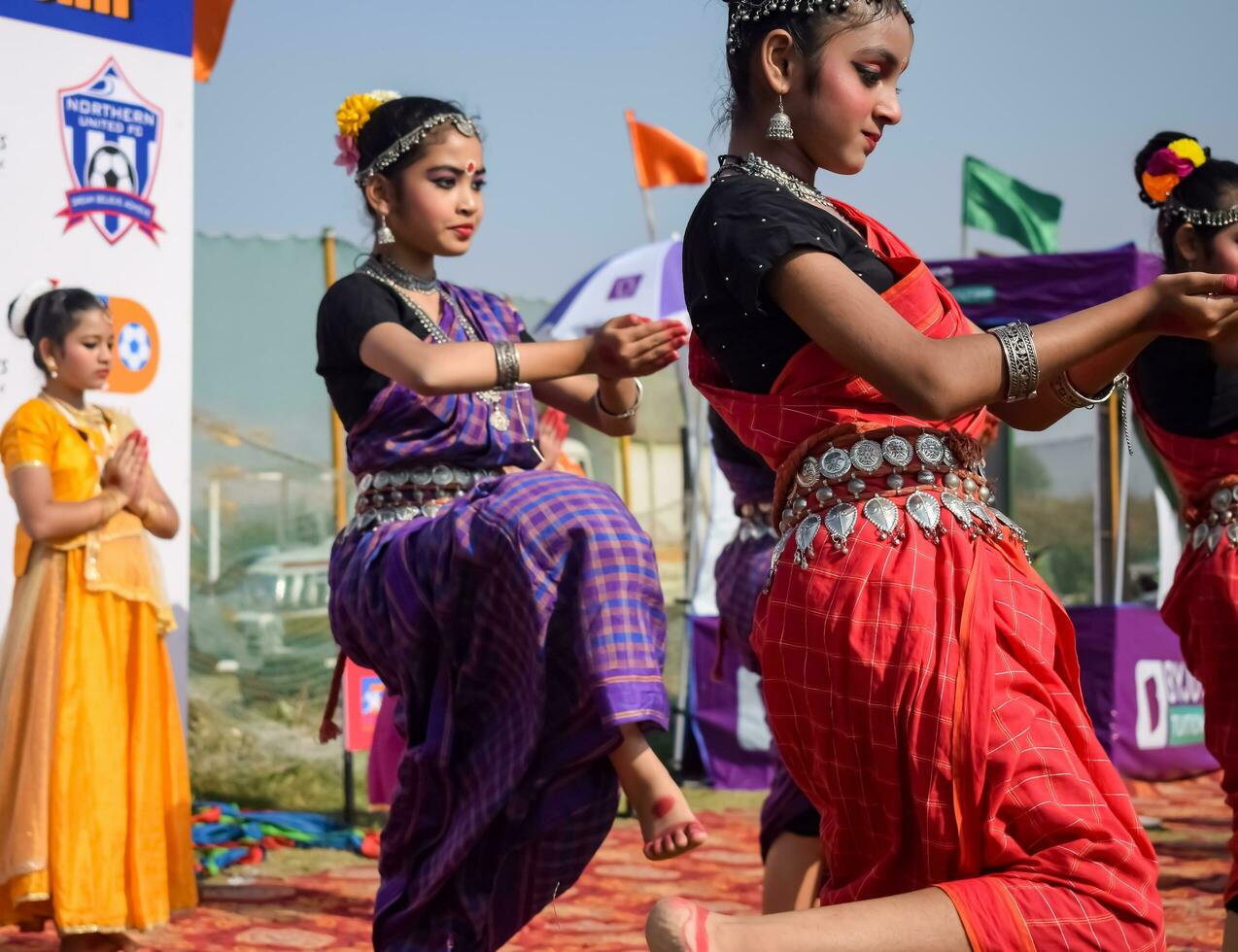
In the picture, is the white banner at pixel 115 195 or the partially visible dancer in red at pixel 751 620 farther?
the white banner at pixel 115 195

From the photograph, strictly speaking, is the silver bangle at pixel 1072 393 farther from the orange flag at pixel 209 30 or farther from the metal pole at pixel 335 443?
the metal pole at pixel 335 443

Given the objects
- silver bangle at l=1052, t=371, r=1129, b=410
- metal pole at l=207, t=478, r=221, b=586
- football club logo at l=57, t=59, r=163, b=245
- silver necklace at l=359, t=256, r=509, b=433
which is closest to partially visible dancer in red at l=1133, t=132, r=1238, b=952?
silver bangle at l=1052, t=371, r=1129, b=410

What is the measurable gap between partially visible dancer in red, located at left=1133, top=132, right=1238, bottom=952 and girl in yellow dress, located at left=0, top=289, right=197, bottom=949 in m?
2.92

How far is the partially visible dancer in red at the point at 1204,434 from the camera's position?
364 centimetres

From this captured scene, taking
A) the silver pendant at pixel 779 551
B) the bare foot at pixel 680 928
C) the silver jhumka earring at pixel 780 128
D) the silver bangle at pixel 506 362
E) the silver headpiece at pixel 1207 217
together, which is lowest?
the bare foot at pixel 680 928

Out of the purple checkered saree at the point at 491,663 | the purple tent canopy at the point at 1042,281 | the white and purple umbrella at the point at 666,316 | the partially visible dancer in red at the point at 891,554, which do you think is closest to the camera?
the partially visible dancer in red at the point at 891,554

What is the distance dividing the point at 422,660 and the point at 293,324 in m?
5.17

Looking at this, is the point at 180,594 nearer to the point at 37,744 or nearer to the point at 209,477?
the point at 37,744

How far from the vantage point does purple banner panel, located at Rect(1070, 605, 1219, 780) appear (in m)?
7.89

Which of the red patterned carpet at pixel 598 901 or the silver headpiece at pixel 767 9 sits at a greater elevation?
the silver headpiece at pixel 767 9

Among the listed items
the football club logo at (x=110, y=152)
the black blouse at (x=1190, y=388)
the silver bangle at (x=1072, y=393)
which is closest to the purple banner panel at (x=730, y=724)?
the football club logo at (x=110, y=152)

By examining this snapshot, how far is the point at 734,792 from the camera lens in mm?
8125

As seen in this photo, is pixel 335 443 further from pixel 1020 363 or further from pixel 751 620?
pixel 1020 363

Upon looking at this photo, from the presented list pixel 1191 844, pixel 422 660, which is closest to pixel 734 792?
pixel 1191 844
